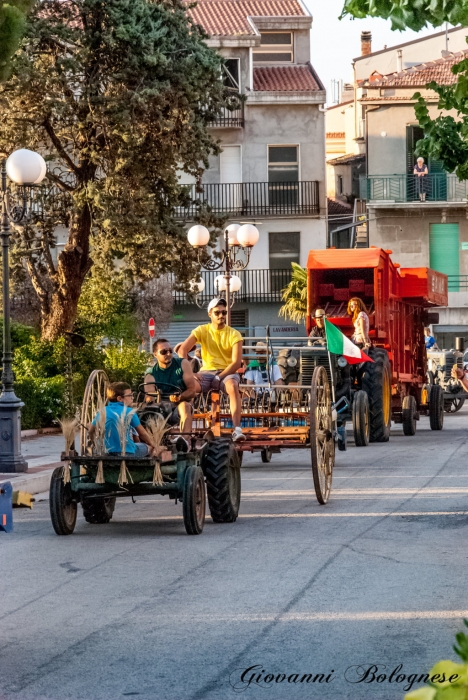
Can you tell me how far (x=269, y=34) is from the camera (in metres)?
50.3

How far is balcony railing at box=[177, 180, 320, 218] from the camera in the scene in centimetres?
4819

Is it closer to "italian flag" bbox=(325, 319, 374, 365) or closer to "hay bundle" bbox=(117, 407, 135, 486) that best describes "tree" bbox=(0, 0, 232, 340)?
"italian flag" bbox=(325, 319, 374, 365)

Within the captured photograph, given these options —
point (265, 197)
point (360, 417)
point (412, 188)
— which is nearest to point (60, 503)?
point (360, 417)

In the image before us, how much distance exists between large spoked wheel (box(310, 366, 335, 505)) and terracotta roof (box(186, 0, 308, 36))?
36636mm

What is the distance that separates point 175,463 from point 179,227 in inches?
671

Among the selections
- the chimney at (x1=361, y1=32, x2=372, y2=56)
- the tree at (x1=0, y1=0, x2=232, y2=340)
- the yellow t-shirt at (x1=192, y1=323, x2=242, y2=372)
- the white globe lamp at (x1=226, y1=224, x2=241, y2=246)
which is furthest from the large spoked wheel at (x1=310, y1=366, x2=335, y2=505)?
the chimney at (x1=361, y1=32, x2=372, y2=56)

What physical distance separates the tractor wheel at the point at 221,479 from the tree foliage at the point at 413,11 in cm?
555

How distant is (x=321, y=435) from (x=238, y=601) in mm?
5144

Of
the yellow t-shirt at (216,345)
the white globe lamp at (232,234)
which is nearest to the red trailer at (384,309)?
the white globe lamp at (232,234)

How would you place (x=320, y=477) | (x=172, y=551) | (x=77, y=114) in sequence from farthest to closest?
(x=77, y=114) < (x=320, y=477) < (x=172, y=551)

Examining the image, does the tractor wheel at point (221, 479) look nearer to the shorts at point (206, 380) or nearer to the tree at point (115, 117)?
the shorts at point (206, 380)

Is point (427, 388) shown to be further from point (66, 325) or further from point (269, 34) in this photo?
point (269, 34)

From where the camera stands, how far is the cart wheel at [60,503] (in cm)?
1046

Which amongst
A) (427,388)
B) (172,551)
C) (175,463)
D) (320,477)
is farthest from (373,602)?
(427,388)
